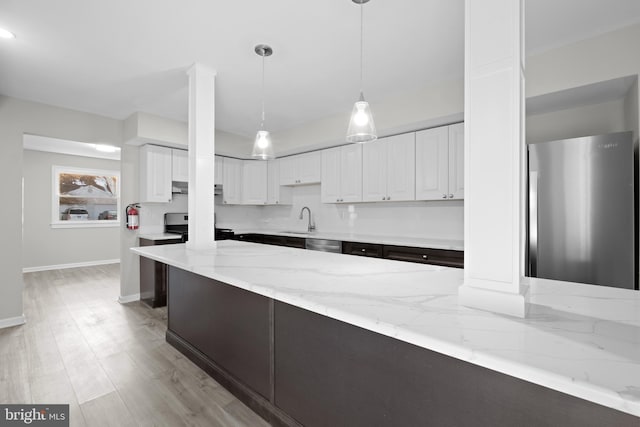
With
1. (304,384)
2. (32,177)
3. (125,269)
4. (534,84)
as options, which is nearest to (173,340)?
(304,384)

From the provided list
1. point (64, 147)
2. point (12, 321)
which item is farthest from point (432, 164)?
point (64, 147)

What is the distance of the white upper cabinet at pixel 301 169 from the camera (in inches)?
177

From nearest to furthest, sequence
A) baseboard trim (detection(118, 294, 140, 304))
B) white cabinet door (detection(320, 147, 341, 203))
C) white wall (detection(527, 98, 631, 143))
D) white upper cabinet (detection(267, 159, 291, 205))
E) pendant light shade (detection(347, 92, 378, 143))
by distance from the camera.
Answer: pendant light shade (detection(347, 92, 378, 143)) → white wall (detection(527, 98, 631, 143)) → baseboard trim (detection(118, 294, 140, 304)) → white cabinet door (detection(320, 147, 341, 203)) → white upper cabinet (detection(267, 159, 291, 205))

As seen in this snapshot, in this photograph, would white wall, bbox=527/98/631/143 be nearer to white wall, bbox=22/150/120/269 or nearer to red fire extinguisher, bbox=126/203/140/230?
red fire extinguisher, bbox=126/203/140/230

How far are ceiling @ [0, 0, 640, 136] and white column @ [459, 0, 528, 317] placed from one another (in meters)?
0.99

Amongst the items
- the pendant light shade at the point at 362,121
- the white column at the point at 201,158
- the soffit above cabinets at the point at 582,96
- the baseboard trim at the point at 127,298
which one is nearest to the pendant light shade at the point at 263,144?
the white column at the point at 201,158

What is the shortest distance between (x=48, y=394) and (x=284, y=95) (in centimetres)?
310

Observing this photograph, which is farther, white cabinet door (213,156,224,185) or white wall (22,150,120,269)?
white wall (22,150,120,269)

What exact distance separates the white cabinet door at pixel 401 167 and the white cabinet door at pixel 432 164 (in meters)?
0.07

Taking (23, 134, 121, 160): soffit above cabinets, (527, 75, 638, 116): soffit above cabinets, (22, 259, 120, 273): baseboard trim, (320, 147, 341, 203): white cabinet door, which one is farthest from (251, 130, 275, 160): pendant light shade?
(22, 259, 120, 273): baseboard trim

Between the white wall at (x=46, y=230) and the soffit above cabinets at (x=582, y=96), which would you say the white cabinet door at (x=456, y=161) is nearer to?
the soffit above cabinets at (x=582, y=96)

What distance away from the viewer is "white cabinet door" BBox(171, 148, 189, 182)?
4277 millimetres

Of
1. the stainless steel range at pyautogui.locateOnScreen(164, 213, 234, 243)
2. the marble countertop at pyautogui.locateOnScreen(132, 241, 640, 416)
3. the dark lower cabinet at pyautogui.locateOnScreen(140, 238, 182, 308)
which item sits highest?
the stainless steel range at pyautogui.locateOnScreen(164, 213, 234, 243)

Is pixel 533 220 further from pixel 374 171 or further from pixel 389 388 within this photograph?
pixel 389 388
